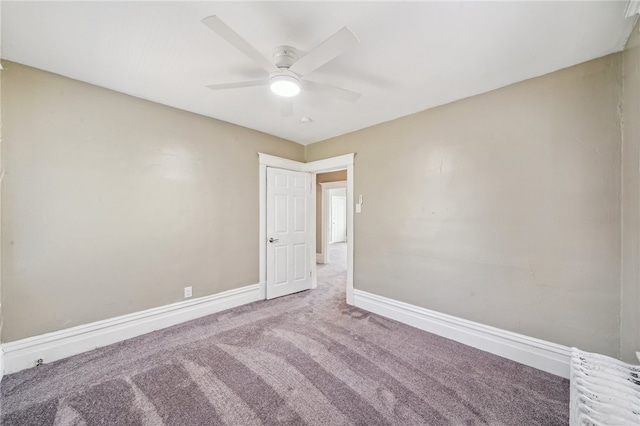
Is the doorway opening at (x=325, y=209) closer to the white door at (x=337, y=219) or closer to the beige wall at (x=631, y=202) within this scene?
the white door at (x=337, y=219)

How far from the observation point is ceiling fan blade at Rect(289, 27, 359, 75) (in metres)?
1.27

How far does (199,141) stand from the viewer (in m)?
2.96

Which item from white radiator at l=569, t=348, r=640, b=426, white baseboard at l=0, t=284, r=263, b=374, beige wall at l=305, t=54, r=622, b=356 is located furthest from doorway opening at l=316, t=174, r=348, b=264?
white radiator at l=569, t=348, r=640, b=426

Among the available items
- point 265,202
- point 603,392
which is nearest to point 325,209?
point 265,202

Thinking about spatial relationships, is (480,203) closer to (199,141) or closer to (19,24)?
(199,141)

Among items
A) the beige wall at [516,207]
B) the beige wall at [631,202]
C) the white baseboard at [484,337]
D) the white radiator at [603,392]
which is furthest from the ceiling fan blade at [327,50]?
the white baseboard at [484,337]

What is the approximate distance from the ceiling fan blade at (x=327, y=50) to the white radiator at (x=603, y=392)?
2.06 m

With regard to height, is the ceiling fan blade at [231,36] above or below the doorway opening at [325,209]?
above

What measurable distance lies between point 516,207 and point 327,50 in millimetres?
2119

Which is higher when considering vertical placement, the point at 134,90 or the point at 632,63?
the point at 134,90

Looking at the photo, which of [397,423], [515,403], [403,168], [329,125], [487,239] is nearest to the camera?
[397,423]

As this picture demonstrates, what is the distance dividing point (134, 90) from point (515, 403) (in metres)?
4.17

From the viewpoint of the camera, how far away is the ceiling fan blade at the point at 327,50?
1.27m

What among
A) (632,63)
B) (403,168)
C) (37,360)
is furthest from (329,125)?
(37,360)
